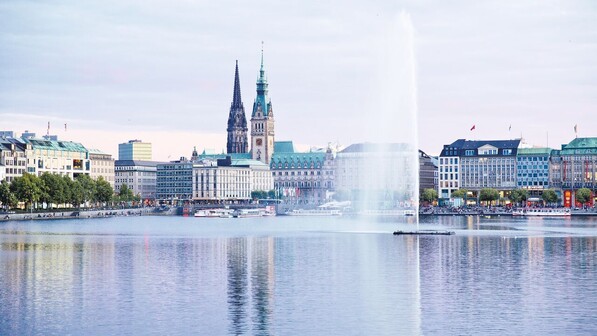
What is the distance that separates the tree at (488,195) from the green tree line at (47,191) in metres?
64.7

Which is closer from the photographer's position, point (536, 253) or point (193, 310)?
point (193, 310)

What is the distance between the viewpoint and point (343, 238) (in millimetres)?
93000

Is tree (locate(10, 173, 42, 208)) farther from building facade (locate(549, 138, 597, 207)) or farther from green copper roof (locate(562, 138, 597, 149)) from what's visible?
green copper roof (locate(562, 138, 597, 149))

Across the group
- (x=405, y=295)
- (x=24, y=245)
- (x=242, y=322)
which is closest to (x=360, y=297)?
(x=405, y=295)

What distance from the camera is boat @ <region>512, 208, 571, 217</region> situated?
552 feet

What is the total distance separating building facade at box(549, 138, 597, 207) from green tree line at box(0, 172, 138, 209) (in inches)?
3119

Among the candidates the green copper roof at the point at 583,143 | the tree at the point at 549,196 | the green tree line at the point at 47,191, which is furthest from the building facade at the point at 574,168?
the green tree line at the point at 47,191

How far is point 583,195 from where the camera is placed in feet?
599

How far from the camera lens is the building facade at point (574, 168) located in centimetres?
19150

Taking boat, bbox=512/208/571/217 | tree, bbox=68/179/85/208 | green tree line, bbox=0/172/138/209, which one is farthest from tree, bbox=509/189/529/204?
tree, bbox=68/179/85/208

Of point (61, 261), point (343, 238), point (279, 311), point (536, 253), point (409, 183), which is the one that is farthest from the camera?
point (409, 183)

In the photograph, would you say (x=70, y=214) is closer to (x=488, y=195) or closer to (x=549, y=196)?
(x=488, y=195)

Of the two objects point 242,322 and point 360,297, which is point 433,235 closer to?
point 360,297

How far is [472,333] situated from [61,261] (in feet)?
113
